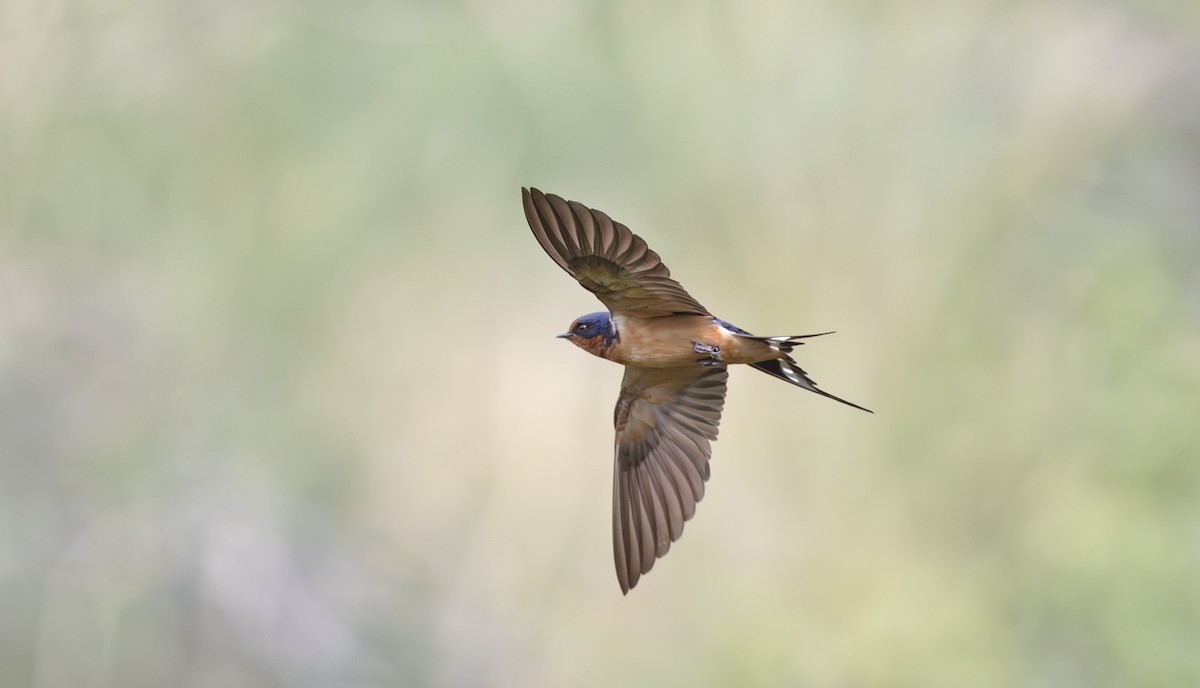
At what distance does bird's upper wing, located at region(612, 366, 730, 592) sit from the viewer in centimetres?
294

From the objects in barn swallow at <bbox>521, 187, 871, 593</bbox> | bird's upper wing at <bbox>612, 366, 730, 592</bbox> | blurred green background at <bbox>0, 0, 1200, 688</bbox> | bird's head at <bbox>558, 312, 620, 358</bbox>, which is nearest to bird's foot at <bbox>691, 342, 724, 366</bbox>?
barn swallow at <bbox>521, 187, 871, 593</bbox>

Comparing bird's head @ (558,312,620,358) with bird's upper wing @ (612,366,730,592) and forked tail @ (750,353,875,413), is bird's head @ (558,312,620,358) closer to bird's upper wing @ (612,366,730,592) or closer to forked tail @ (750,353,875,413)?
forked tail @ (750,353,875,413)

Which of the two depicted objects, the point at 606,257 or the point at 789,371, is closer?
the point at 606,257

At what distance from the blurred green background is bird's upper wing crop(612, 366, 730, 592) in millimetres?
2953

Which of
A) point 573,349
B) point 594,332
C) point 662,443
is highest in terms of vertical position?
point 573,349

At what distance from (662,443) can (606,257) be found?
0.88 meters

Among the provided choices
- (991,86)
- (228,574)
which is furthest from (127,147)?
(991,86)

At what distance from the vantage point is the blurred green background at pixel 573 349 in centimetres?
646

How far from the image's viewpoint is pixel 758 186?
6.89 metres

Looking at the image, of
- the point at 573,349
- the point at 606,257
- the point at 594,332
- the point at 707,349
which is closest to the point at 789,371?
the point at 707,349

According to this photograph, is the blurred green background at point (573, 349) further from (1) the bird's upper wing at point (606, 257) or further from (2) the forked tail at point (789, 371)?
(1) the bird's upper wing at point (606, 257)

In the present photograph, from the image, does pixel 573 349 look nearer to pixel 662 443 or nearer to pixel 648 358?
pixel 662 443

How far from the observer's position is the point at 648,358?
257 centimetres

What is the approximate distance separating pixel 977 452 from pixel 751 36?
257 centimetres
